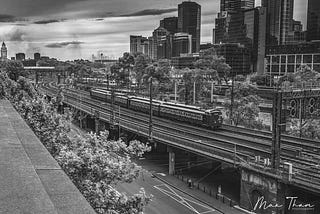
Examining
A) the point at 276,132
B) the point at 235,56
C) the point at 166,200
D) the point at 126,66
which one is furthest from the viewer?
the point at 235,56

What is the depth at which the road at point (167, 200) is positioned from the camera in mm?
28156

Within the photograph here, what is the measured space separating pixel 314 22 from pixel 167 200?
162546mm

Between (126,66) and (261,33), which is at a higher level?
(261,33)

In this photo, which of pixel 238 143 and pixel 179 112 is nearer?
pixel 238 143

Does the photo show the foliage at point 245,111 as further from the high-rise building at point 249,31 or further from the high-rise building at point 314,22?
the high-rise building at point 314,22

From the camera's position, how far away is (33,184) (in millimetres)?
7664

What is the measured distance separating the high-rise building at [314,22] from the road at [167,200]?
151643mm

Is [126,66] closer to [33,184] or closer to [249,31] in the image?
[249,31]

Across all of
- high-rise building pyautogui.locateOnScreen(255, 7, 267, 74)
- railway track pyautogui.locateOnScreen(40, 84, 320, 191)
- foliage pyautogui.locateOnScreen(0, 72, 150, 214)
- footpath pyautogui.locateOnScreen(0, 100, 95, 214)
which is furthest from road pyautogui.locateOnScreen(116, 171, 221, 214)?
high-rise building pyautogui.locateOnScreen(255, 7, 267, 74)

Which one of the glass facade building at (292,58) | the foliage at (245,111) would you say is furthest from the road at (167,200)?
the glass facade building at (292,58)

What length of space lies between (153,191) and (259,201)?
905cm

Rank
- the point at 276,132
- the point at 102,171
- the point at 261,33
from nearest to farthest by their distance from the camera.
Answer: the point at 102,171
the point at 276,132
the point at 261,33

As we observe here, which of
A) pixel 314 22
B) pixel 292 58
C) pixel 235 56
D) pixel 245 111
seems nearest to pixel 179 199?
pixel 245 111

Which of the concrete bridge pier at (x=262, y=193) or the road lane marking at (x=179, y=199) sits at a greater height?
the concrete bridge pier at (x=262, y=193)
